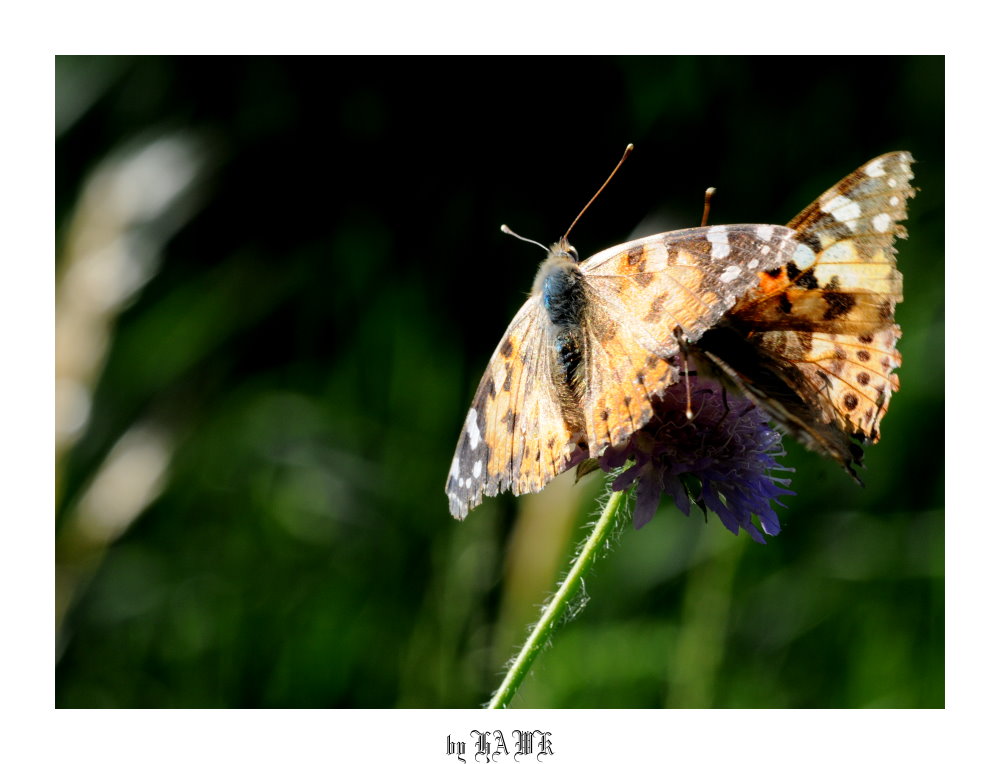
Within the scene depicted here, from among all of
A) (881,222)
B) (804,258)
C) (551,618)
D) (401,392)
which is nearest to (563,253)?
(804,258)

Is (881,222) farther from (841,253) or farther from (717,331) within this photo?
(717,331)

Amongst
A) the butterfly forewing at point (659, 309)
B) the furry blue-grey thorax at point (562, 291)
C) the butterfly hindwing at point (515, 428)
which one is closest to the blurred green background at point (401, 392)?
the butterfly hindwing at point (515, 428)

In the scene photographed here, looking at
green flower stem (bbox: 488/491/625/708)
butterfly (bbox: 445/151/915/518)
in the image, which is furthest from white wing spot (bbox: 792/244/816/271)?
green flower stem (bbox: 488/491/625/708)

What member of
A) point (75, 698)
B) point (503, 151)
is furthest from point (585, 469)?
point (503, 151)

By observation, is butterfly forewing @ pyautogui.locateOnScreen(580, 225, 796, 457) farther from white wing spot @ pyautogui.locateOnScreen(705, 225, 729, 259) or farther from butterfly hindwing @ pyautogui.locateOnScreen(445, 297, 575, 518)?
butterfly hindwing @ pyautogui.locateOnScreen(445, 297, 575, 518)

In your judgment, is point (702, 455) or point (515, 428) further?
point (702, 455)
